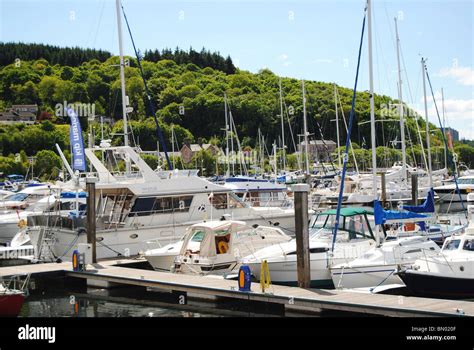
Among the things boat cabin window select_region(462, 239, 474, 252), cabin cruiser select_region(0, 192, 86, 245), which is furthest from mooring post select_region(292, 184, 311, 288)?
cabin cruiser select_region(0, 192, 86, 245)

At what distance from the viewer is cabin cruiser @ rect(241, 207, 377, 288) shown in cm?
2025

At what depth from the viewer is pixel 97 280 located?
22344 mm

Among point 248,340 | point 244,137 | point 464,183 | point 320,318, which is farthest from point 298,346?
point 244,137

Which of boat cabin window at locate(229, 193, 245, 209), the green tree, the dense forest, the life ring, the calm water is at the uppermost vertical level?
the dense forest

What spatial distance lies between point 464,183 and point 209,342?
48.8m

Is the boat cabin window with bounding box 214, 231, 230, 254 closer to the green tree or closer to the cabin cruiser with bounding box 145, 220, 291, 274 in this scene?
the cabin cruiser with bounding box 145, 220, 291, 274

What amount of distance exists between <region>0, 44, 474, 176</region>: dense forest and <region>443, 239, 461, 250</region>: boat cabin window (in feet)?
289

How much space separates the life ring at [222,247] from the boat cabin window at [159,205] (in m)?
5.22

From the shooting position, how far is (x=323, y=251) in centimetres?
2048

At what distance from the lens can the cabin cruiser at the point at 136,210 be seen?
25453 millimetres

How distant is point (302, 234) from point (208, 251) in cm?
461

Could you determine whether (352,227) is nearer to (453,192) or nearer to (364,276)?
(364,276)

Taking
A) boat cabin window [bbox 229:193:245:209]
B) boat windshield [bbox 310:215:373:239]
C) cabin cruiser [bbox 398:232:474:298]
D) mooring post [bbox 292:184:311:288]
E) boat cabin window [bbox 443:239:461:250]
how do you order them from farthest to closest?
boat cabin window [bbox 229:193:245:209], boat windshield [bbox 310:215:373:239], boat cabin window [bbox 443:239:461:250], cabin cruiser [bbox 398:232:474:298], mooring post [bbox 292:184:311:288]

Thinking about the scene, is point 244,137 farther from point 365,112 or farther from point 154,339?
point 154,339
